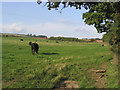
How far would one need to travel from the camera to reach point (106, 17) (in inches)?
478

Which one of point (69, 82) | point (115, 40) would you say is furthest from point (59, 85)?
point (115, 40)

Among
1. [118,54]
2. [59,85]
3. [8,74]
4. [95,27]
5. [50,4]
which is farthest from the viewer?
[95,27]

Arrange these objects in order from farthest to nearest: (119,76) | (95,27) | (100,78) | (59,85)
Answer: (95,27)
(100,78)
(119,76)
(59,85)

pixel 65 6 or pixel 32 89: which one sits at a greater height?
pixel 65 6

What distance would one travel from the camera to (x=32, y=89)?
6887mm

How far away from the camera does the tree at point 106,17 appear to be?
9.41 meters

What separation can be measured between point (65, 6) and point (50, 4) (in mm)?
1566

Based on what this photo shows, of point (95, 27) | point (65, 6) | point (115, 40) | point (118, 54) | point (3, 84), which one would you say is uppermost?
point (65, 6)

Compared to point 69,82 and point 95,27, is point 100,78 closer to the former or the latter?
point 69,82

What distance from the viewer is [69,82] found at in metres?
7.90

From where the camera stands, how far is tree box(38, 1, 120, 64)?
30.9 ft

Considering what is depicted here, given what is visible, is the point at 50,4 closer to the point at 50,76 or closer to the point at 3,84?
the point at 50,76

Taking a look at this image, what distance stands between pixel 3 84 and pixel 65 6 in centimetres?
913

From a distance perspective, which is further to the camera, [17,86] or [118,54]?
[118,54]
